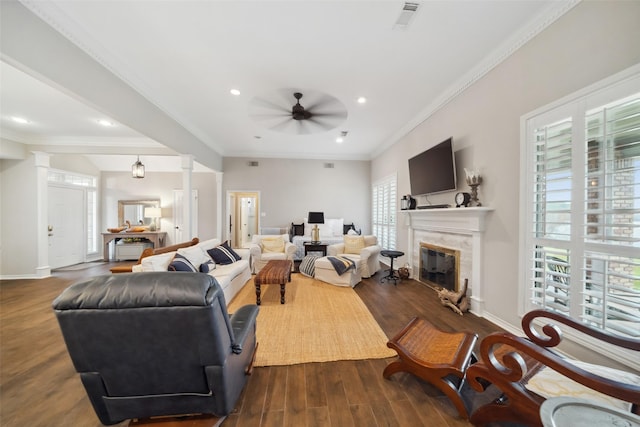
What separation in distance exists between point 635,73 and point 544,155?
2.39ft

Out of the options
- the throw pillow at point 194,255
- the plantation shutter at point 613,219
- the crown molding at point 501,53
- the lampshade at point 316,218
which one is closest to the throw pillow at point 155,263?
the throw pillow at point 194,255

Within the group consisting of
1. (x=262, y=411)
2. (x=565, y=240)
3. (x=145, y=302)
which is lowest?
(x=262, y=411)

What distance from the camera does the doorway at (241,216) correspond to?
718 cm

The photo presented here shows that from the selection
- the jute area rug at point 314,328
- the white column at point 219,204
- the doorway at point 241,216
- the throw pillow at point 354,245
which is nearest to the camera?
the jute area rug at point 314,328

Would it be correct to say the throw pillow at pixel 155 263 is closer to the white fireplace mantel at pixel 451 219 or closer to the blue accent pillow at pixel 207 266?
the blue accent pillow at pixel 207 266

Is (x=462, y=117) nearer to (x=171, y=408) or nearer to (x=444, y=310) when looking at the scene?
(x=444, y=310)

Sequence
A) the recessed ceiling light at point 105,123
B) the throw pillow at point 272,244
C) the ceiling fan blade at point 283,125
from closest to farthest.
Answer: the ceiling fan blade at point 283,125 < the recessed ceiling light at point 105,123 < the throw pillow at point 272,244

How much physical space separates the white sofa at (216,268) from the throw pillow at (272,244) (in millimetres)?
724

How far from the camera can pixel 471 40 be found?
2.40 meters

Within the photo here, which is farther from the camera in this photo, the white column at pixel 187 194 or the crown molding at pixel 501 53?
the white column at pixel 187 194

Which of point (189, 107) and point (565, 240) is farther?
point (189, 107)

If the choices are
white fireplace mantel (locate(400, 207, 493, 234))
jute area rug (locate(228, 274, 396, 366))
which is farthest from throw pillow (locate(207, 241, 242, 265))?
white fireplace mantel (locate(400, 207, 493, 234))

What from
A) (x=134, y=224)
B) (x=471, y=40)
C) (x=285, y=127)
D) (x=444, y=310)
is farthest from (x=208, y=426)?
(x=134, y=224)

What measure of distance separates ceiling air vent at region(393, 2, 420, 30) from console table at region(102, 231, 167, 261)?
770cm
